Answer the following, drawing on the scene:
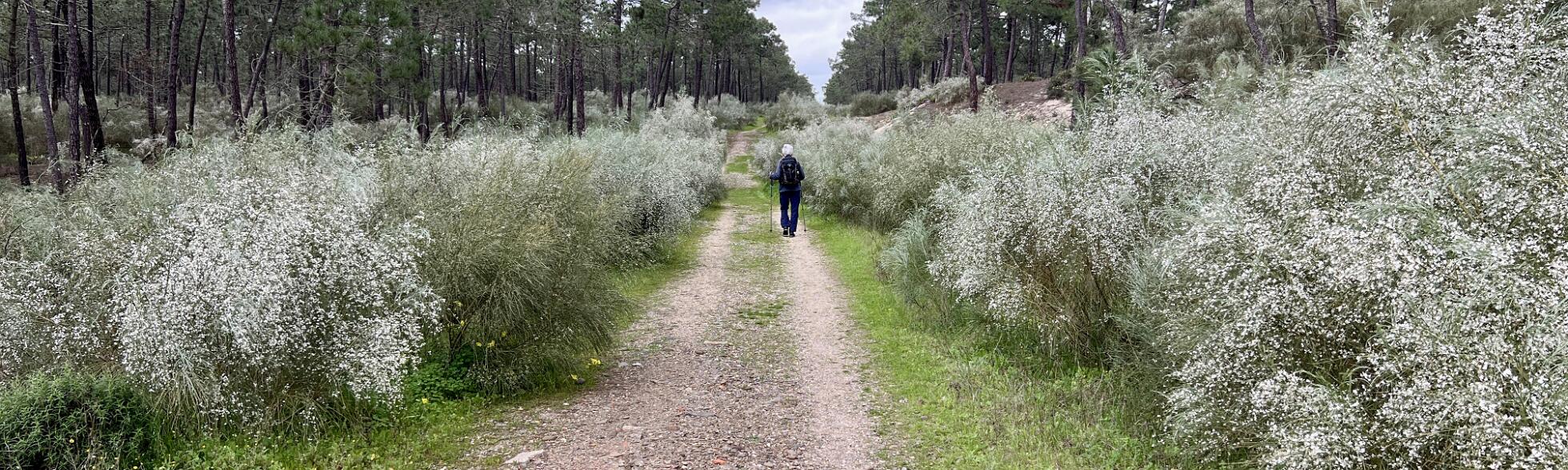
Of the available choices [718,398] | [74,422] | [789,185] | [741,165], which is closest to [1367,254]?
[718,398]

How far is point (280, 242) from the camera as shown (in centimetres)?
497

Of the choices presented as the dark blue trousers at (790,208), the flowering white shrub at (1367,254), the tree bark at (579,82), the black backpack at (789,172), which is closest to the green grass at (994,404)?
the flowering white shrub at (1367,254)

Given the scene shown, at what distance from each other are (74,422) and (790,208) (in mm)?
13382

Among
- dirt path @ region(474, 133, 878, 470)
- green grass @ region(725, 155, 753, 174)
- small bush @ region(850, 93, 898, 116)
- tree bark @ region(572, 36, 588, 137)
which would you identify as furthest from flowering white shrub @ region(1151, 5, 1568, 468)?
small bush @ region(850, 93, 898, 116)

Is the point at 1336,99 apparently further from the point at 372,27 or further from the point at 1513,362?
the point at 372,27

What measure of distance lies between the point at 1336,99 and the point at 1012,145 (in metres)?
6.33

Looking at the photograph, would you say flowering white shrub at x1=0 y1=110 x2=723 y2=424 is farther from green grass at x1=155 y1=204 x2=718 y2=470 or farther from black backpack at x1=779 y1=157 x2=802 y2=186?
black backpack at x1=779 y1=157 x2=802 y2=186

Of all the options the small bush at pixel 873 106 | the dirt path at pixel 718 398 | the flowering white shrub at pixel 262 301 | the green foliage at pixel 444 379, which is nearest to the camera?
the flowering white shrub at pixel 262 301

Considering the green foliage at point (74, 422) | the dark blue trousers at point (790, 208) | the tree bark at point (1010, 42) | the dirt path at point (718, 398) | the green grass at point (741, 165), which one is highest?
the tree bark at point (1010, 42)

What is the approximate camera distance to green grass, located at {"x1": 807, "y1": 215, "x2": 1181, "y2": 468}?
5.46 meters

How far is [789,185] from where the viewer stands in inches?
647

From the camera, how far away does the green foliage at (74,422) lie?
15.3 feet

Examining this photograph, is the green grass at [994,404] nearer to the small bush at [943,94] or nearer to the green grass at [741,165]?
the small bush at [943,94]

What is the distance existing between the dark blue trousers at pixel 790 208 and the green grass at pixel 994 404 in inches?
291
